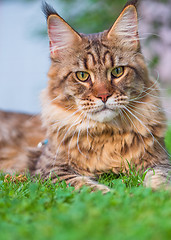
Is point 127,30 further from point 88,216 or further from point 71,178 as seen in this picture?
point 88,216

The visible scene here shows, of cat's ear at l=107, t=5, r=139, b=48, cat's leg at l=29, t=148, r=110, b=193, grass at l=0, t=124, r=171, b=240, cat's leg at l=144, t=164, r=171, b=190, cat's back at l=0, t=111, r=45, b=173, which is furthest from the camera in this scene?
cat's back at l=0, t=111, r=45, b=173

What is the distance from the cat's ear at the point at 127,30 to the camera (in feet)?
8.44

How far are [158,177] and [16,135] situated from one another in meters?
2.22

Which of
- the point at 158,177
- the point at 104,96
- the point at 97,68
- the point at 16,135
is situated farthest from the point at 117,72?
the point at 16,135

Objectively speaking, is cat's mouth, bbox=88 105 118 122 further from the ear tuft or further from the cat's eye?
the ear tuft

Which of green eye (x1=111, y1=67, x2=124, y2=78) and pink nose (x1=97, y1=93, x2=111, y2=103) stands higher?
green eye (x1=111, y1=67, x2=124, y2=78)

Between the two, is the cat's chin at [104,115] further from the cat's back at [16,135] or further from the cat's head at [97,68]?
the cat's back at [16,135]

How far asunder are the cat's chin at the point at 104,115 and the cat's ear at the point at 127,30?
70cm

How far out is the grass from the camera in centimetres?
119

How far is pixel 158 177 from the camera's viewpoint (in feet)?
6.83

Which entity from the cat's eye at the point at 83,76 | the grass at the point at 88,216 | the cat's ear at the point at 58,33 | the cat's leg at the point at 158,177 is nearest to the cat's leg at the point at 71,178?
the grass at the point at 88,216

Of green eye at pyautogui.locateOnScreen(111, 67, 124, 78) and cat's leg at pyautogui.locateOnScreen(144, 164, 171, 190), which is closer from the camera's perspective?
cat's leg at pyautogui.locateOnScreen(144, 164, 171, 190)

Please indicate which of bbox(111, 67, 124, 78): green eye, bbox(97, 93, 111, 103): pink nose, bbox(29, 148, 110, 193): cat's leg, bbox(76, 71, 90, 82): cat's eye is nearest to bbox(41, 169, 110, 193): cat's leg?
bbox(29, 148, 110, 193): cat's leg

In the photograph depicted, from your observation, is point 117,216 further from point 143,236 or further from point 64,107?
point 64,107
